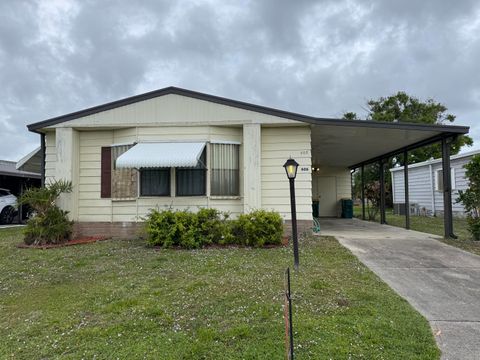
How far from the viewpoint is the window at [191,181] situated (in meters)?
8.38

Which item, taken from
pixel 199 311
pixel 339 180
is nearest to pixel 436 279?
pixel 199 311

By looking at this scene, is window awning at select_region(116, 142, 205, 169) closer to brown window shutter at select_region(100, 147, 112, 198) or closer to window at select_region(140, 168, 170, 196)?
window at select_region(140, 168, 170, 196)

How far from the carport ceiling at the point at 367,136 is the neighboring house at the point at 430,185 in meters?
4.96

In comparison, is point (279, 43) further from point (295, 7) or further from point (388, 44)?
point (388, 44)

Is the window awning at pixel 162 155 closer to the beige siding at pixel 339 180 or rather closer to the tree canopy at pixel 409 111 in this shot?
the beige siding at pixel 339 180

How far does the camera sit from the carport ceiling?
8.16 m

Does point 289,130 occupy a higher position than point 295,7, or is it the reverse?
point 295,7

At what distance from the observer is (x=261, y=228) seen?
7.40 meters

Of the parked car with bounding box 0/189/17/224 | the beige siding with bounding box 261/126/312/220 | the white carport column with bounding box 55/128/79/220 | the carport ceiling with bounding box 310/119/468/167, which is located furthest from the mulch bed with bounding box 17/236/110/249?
the parked car with bounding box 0/189/17/224

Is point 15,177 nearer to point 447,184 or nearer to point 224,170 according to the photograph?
point 224,170

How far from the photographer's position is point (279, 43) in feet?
47.5

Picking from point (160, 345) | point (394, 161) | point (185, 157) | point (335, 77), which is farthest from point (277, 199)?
point (394, 161)

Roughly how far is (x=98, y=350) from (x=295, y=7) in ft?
35.2

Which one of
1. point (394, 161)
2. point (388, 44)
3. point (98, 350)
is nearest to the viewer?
point (98, 350)
